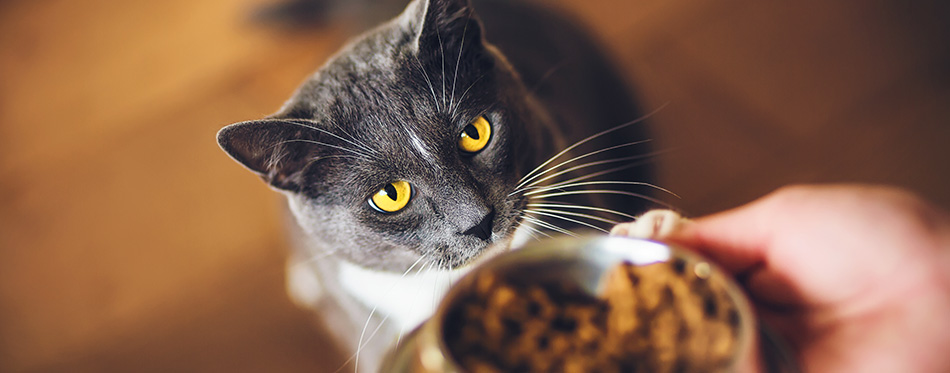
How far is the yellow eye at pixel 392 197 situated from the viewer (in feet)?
2.53

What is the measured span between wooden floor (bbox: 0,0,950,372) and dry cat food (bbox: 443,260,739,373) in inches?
28.3

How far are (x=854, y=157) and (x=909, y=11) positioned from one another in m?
0.65

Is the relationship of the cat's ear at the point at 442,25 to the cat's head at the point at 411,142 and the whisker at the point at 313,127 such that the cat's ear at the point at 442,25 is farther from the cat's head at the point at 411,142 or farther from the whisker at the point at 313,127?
the whisker at the point at 313,127

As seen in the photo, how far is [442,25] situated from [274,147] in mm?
264

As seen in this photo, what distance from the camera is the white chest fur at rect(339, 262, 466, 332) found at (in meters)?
0.81

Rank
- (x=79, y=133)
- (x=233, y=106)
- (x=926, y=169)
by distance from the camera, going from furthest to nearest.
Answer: (x=79, y=133), (x=233, y=106), (x=926, y=169)

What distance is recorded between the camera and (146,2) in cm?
202

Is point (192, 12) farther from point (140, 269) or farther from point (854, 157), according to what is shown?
point (854, 157)

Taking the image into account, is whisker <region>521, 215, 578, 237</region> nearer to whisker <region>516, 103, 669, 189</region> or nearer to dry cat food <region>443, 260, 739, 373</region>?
whisker <region>516, 103, 669, 189</region>

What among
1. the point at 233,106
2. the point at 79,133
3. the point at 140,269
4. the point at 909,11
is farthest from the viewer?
the point at 79,133

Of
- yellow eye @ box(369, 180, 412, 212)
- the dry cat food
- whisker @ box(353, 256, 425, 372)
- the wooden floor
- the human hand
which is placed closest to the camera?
the dry cat food

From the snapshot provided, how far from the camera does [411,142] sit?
2.41 ft

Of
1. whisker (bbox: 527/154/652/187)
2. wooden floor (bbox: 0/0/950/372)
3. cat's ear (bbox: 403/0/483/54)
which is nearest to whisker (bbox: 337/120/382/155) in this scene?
cat's ear (bbox: 403/0/483/54)

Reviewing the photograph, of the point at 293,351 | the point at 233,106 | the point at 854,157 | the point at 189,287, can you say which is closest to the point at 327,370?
the point at 293,351
